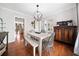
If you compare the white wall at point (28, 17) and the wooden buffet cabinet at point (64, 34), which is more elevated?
the white wall at point (28, 17)

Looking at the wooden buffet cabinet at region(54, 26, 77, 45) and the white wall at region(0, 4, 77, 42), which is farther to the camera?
the wooden buffet cabinet at region(54, 26, 77, 45)

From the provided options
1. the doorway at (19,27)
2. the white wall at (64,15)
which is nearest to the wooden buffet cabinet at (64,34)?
the white wall at (64,15)

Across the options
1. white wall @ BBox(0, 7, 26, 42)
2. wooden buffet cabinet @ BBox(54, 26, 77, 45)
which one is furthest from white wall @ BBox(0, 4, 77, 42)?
wooden buffet cabinet @ BBox(54, 26, 77, 45)

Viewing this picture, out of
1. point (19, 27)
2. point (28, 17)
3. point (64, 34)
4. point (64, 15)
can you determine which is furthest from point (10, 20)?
point (64, 34)

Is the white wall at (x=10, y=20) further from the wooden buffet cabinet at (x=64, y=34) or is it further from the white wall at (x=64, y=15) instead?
the wooden buffet cabinet at (x=64, y=34)

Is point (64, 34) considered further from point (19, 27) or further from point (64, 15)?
point (19, 27)

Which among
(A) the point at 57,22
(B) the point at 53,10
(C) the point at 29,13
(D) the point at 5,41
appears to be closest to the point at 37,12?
(C) the point at 29,13

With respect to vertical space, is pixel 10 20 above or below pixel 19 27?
above

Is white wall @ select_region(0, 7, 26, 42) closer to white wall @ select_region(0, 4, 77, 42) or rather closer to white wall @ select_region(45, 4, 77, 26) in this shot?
white wall @ select_region(0, 4, 77, 42)

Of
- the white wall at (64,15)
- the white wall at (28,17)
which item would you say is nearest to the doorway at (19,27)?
the white wall at (28,17)

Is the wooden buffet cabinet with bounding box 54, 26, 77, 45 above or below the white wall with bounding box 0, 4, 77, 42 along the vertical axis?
below

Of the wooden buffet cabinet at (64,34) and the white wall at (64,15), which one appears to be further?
the wooden buffet cabinet at (64,34)

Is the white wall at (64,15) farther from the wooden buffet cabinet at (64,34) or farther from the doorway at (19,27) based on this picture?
the doorway at (19,27)

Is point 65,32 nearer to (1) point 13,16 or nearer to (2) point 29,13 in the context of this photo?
(2) point 29,13
